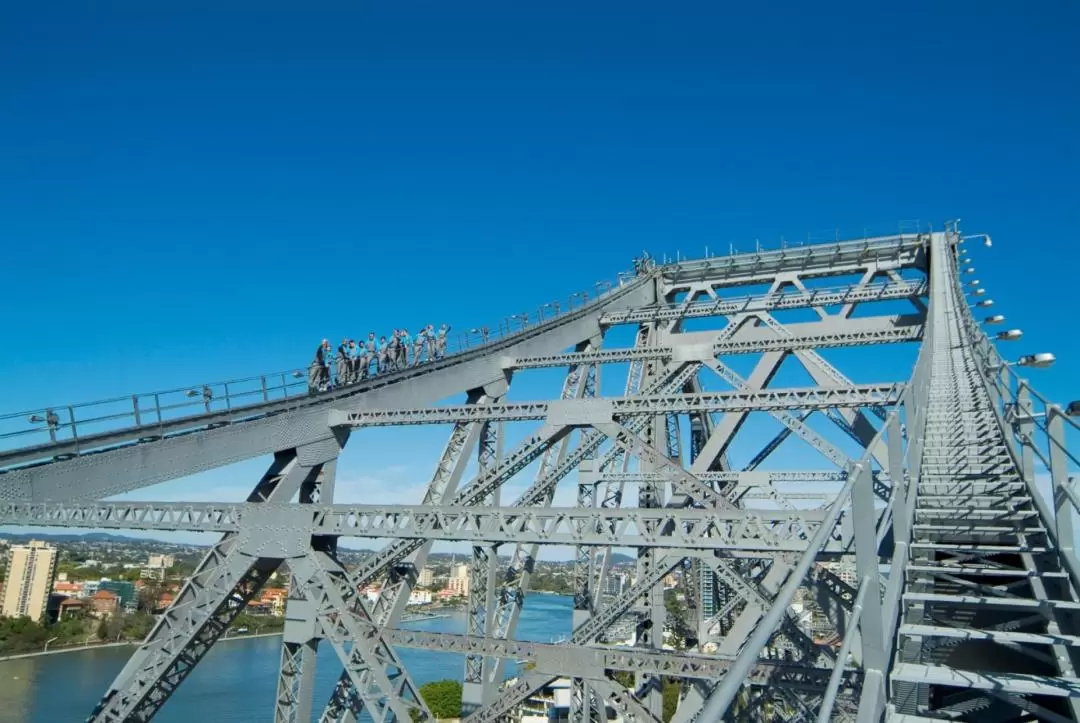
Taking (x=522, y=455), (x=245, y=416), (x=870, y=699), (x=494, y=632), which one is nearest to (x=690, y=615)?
(x=494, y=632)

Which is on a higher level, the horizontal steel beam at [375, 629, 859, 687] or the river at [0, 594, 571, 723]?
the horizontal steel beam at [375, 629, 859, 687]

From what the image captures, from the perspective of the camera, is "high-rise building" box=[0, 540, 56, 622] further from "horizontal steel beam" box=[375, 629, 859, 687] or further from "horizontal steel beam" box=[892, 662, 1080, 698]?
"horizontal steel beam" box=[892, 662, 1080, 698]

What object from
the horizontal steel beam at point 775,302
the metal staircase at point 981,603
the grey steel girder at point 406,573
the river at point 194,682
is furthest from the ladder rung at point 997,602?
the river at point 194,682

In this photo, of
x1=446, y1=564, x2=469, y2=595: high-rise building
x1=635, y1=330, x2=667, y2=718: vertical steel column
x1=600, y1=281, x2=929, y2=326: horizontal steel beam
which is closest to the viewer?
x1=635, y1=330, x2=667, y2=718: vertical steel column

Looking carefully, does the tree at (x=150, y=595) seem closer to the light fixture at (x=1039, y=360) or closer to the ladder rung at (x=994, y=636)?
the light fixture at (x=1039, y=360)

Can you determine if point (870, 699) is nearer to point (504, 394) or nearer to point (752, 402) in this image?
point (752, 402)

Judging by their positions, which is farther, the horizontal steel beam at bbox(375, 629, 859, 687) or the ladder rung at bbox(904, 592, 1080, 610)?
the horizontal steel beam at bbox(375, 629, 859, 687)

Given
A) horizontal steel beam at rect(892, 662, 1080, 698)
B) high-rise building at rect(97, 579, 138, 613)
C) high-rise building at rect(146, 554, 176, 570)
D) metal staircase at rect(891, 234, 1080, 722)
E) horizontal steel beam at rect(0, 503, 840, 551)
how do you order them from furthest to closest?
high-rise building at rect(146, 554, 176, 570)
high-rise building at rect(97, 579, 138, 613)
horizontal steel beam at rect(0, 503, 840, 551)
metal staircase at rect(891, 234, 1080, 722)
horizontal steel beam at rect(892, 662, 1080, 698)

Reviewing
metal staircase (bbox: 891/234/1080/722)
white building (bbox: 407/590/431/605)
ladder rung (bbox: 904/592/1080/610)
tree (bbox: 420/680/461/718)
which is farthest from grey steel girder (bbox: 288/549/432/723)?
white building (bbox: 407/590/431/605)
